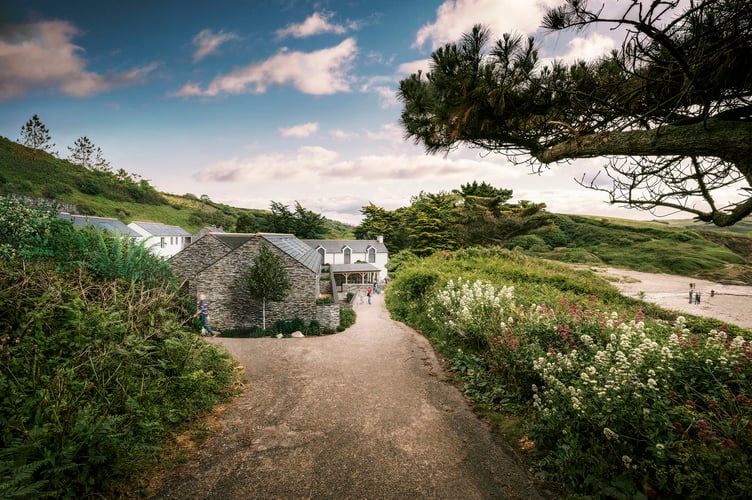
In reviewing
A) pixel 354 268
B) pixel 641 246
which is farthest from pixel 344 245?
pixel 641 246

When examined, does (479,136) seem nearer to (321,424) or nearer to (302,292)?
(321,424)

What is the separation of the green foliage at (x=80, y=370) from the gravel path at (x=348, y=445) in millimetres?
647

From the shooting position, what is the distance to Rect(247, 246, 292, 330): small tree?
13.9 m

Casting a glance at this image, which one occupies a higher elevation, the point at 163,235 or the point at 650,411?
the point at 163,235

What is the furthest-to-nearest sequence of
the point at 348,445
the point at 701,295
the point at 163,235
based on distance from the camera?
the point at 163,235 < the point at 701,295 < the point at 348,445

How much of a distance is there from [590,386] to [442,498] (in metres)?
2.20

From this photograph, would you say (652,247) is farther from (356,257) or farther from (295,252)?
(356,257)

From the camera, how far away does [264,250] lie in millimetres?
14453

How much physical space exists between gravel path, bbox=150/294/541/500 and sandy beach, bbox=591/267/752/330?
12.0 meters

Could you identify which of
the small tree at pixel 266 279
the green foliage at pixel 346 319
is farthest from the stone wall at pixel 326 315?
the small tree at pixel 266 279

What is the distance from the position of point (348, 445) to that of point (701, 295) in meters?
18.8

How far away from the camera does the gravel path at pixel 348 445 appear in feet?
10.4

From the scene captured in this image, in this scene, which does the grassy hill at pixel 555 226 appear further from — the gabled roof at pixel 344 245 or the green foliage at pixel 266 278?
the gabled roof at pixel 344 245

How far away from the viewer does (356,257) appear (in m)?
40.4
